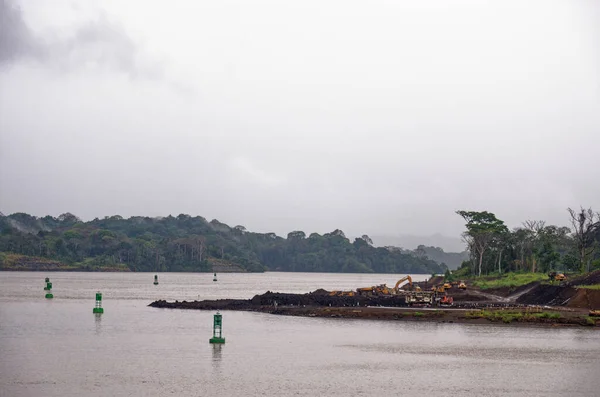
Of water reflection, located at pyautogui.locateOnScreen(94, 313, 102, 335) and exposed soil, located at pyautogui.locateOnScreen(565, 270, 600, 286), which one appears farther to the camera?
exposed soil, located at pyautogui.locateOnScreen(565, 270, 600, 286)

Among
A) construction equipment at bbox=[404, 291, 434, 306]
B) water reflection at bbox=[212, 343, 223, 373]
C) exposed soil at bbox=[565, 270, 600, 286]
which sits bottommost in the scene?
water reflection at bbox=[212, 343, 223, 373]

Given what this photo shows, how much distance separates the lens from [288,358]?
4322 centimetres

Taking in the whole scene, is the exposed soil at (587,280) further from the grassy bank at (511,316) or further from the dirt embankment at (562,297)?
the grassy bank at (511,316)

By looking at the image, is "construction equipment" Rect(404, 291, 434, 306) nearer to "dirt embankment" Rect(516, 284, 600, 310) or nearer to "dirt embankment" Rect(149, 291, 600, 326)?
"dirt embankment" Rect(149, 291, 600, 326)

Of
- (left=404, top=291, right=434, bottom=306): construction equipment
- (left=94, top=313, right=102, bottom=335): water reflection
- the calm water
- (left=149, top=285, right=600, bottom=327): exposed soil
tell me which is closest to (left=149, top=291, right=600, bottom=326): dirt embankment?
(left=149, top=285, right=600, bottom=327): exposed soil

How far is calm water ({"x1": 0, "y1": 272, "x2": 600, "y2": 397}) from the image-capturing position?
33.8 meters

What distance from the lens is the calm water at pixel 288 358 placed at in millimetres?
33781

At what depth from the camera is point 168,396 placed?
31172 mm

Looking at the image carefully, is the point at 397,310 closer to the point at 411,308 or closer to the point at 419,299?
the point at 411,308

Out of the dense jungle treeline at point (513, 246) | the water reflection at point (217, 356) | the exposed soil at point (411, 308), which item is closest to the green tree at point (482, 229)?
the dense jungle treeline at point (513, 246)

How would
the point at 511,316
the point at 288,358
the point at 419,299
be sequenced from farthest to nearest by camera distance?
1. the point at 419,299
2. the point at 511,316
3. the point at 288,358

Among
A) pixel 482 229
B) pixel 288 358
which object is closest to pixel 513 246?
pixel 482 229

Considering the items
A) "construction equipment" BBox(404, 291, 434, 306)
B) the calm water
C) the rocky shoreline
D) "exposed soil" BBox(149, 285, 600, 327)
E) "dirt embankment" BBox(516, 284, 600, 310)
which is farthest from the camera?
"construction equipment" BBox(404, 291, 434, 306)

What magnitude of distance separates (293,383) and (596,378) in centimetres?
1460
